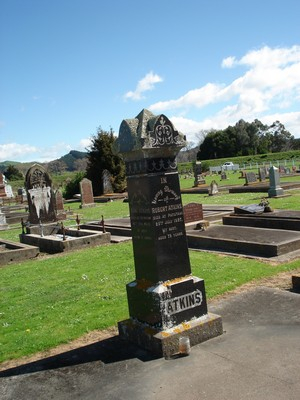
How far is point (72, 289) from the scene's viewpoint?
30.5 feet

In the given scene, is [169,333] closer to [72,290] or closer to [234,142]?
[72,290]

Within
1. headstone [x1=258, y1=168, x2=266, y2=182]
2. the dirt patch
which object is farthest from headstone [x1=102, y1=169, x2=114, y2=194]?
the dirt patch

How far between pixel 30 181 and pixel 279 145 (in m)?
87.2

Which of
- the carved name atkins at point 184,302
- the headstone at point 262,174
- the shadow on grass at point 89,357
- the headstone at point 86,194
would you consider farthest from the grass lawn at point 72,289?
the headstone at point 262,174

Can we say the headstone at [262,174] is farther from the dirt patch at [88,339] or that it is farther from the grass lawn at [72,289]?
the dirt patch at [88,339]

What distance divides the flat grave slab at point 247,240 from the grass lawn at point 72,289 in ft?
2.25

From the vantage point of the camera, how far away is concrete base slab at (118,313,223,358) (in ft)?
17.0

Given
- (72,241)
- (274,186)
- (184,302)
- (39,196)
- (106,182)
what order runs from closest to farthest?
(184,302)
(72,241)
(39,196)
(274,186)
(106,182)

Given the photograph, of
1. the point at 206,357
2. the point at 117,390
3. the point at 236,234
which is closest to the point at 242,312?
the point at 206,357

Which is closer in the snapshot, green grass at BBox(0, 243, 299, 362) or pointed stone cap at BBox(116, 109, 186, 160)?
pointed stone cap at BBox(116, 109, 186, 160)

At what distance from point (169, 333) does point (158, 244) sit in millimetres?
1153

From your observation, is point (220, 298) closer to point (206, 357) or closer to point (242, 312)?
point (242, 312)

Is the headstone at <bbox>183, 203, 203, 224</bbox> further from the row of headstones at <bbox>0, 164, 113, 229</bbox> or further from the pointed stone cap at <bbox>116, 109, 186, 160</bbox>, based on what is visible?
the pointed stone cap at <bbox>116, 109, 186, 160</bbox>

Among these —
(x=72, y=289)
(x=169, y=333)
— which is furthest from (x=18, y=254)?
(x=169, y=333)
